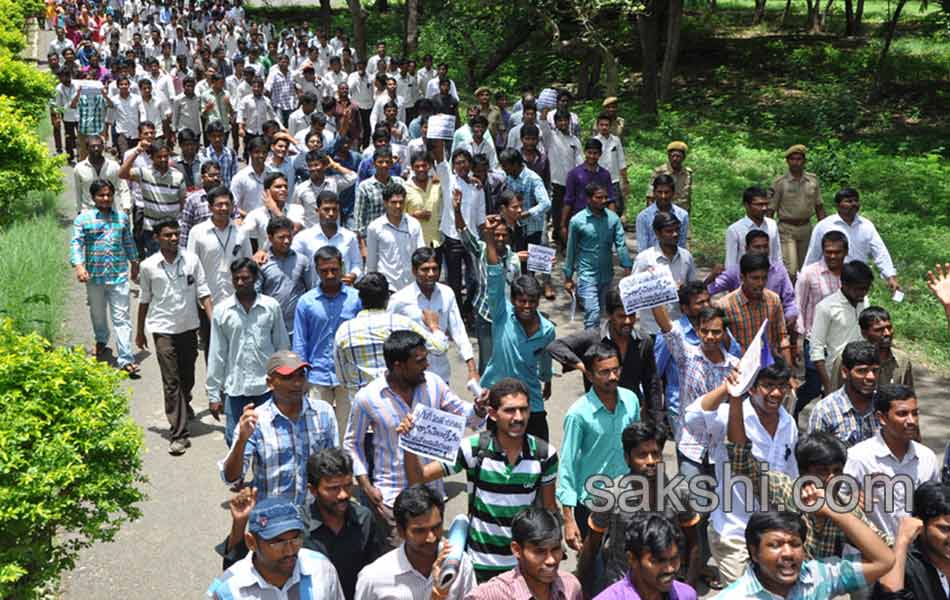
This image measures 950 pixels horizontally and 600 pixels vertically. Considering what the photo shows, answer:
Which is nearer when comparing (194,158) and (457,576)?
(457,576)

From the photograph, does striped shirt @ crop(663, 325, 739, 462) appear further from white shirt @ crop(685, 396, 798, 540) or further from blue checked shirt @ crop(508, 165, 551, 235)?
blue checked shirt @ crop(508, 165, 551, 235)

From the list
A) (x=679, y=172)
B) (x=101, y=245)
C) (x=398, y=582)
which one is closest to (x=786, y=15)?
(x=679, y=172)

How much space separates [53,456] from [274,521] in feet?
5.89

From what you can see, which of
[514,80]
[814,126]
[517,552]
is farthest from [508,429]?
[514,80]

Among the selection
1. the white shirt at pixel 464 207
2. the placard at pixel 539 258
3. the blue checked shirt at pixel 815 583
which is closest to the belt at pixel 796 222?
the white shirt at pixel 464 207

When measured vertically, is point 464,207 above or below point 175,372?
above

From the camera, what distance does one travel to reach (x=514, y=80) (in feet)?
95.3

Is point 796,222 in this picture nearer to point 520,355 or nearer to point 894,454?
point 520,355

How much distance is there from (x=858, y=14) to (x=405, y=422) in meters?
30.9

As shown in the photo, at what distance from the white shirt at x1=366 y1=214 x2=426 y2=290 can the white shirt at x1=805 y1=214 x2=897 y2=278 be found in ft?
11.1

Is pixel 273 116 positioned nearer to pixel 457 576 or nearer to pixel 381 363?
pixel 381 363

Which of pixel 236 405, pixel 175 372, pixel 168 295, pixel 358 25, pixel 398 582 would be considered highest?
pixel 358 25

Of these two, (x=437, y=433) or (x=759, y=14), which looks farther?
(x=759, y=14)

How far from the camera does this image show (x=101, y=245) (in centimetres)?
1062
